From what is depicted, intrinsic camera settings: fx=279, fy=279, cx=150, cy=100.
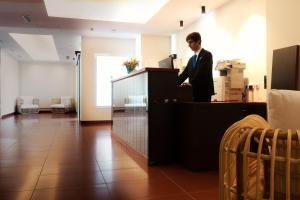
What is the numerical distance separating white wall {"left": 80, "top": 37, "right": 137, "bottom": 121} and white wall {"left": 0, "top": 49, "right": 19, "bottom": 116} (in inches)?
189

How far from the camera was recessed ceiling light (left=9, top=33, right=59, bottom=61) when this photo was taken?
396 inches

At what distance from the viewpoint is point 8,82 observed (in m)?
12.8

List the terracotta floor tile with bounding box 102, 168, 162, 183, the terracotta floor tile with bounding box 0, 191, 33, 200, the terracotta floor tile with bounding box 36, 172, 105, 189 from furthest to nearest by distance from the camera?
1. the terracotta floor tile with bounding box 102, 168, 162, 183
2. the terracotta floor tile with bounding box 36, 172, 105, 189
3. the terracotta floor tile with bounding box 0, 191, 33, 200

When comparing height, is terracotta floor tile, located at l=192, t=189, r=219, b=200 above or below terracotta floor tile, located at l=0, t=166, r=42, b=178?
above

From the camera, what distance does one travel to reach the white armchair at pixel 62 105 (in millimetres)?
15125

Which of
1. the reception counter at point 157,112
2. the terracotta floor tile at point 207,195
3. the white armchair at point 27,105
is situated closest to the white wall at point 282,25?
the reception counter at point 157,112

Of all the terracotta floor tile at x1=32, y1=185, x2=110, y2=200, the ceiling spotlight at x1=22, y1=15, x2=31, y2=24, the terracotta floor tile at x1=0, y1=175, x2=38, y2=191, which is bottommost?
the terracotta floor tile at x1=32, y1=185, x2=110, y2=200

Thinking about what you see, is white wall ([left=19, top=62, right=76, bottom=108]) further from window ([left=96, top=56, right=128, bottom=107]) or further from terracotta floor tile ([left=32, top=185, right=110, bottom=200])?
terracotta floor tile ([left=32, top=185, right=110, bottom=200])

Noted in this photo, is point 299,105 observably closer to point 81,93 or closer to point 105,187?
point 105,187

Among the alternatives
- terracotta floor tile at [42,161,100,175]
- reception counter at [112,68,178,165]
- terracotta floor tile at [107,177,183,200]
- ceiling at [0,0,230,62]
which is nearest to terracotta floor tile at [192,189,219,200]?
terracotta floor tile at [107,177,183,200]

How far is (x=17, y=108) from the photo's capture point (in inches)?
581

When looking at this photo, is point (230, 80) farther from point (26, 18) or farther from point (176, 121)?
point (26, 18)

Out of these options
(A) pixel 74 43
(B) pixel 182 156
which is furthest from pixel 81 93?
(B) pixel 182 156

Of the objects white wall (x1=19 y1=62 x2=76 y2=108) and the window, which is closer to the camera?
the window
